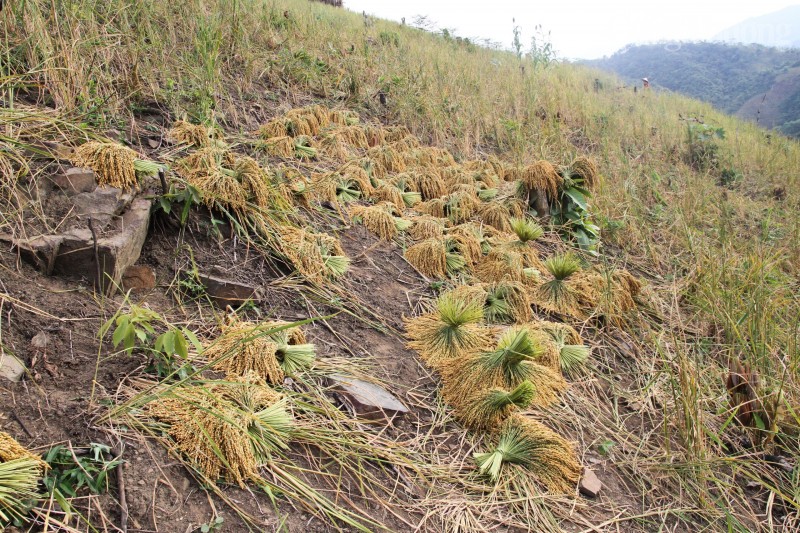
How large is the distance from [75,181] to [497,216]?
8.85 ft

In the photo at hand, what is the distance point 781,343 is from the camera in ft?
8.97

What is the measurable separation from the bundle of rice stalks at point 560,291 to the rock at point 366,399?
1.36 m

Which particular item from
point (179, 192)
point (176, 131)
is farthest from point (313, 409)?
point (176, 131)

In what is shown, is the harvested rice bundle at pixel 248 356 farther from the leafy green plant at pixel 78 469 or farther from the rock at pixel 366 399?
the leafy green plant at pixel 78 469

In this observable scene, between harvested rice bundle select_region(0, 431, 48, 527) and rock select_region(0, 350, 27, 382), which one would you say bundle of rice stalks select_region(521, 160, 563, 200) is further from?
harvested rice bundle select_region(0, 431, 48, 527)

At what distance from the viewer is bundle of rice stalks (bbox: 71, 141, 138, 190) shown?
2.35m

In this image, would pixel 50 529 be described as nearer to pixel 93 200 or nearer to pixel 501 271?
pixel 93 200

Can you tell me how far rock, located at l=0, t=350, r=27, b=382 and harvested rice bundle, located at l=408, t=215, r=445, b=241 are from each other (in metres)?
2.33

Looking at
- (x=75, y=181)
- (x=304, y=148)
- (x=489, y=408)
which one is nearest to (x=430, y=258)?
(x=489, y=408)

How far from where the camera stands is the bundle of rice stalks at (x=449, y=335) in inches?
96.7

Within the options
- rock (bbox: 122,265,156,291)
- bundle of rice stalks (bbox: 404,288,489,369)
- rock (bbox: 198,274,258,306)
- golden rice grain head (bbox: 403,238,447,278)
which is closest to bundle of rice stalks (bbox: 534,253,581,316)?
golden rice grain head (bbox: 403,238,447,278)

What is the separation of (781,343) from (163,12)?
459 cm

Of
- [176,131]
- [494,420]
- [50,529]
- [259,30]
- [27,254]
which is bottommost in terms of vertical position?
[494,420]

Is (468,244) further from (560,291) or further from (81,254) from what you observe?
(81,254)
